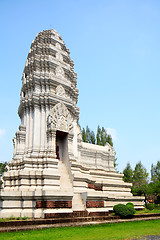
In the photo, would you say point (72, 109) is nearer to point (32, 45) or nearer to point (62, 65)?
point (62, 65)

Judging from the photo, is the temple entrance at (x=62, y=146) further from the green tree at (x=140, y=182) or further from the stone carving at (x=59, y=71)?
the green tree at (x=140, y=182)

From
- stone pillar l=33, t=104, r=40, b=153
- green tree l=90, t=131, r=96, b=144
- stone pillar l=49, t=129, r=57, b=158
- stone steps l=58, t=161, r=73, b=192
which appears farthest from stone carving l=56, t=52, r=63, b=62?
green tree l=90, t=131, r=96, b=144

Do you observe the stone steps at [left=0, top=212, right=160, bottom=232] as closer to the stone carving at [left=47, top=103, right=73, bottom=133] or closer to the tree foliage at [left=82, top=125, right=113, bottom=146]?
the stone carving at [left=47, top=103, right=73, bottom=133]

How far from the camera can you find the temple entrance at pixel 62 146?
17.2m

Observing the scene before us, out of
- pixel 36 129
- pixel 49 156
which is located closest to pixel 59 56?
pixel 36 129

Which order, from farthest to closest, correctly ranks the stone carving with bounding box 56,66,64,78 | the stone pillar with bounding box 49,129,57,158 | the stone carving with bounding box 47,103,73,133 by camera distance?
the stone carving with bounding box 56,66,64,78 < the stone carving with bounding box 47,103,73,133 < the stone pillar with bounding box 49,129,57,158

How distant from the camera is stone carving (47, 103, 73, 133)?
1672cm

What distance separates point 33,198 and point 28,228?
3.15 metres

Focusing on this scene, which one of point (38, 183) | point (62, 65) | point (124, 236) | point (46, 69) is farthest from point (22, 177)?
point (62, 65)

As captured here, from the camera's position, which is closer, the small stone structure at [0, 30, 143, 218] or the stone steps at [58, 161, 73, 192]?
the small stone structure at [0, 30, 143, 218]

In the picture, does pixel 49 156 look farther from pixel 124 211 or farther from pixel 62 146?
pixel 124 211

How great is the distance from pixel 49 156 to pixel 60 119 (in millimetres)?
2990

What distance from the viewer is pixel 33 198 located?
1302 centimetres

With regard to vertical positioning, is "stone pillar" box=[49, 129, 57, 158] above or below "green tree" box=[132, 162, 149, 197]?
above
